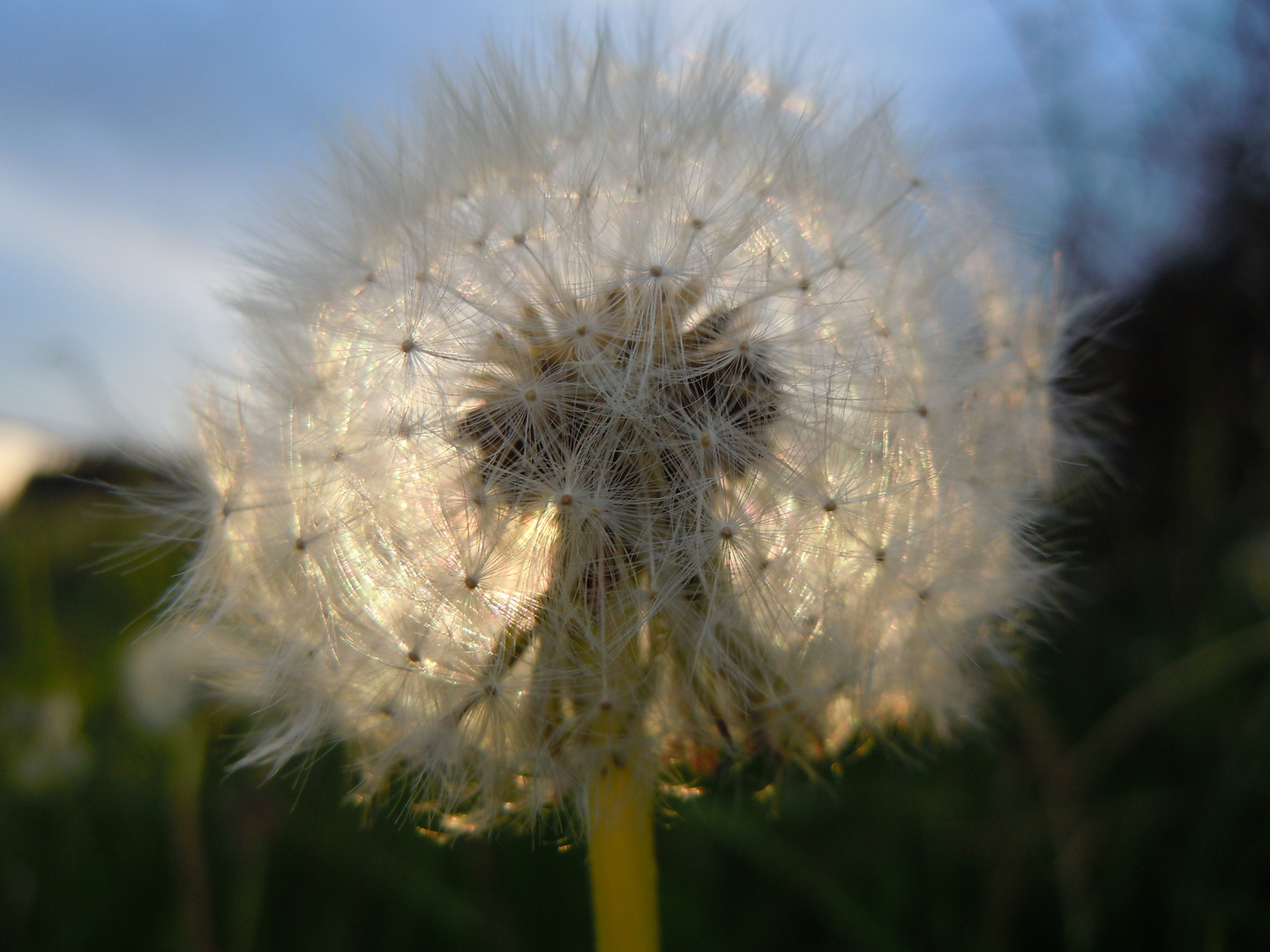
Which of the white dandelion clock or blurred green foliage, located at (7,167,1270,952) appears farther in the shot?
blurred green foliage, located at (7,167,1270,952)

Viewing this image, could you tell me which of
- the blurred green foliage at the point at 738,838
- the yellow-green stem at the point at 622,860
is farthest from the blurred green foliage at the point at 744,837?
the yellow-green stem at the point at 622,860

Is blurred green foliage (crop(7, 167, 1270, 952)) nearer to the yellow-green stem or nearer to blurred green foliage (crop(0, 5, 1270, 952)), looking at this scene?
blurred green foliage (crop(0, 5, 1270, 952))

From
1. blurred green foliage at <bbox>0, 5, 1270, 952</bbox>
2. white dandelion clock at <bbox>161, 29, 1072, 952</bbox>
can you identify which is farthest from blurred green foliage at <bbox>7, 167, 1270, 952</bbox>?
white dandelion clock at <bbox>161, 29, 1072, 952</bbox>

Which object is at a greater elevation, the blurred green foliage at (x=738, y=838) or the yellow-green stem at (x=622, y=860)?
the blurred green foliage at (x=738, y=838)

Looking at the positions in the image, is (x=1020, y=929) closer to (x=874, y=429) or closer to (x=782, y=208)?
(x=874, y=429)

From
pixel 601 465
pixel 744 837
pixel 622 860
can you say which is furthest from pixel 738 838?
pixel 601 465

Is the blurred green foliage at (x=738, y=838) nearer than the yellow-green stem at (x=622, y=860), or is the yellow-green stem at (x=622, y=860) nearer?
the yellow-green stem at (x=622, y=860)

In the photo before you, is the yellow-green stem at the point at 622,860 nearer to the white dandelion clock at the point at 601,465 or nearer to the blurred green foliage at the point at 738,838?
the white dandelion clock at the point at 601,465

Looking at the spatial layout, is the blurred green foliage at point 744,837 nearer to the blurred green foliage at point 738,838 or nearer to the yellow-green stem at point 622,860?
the blurred green foliage at point 738,838
